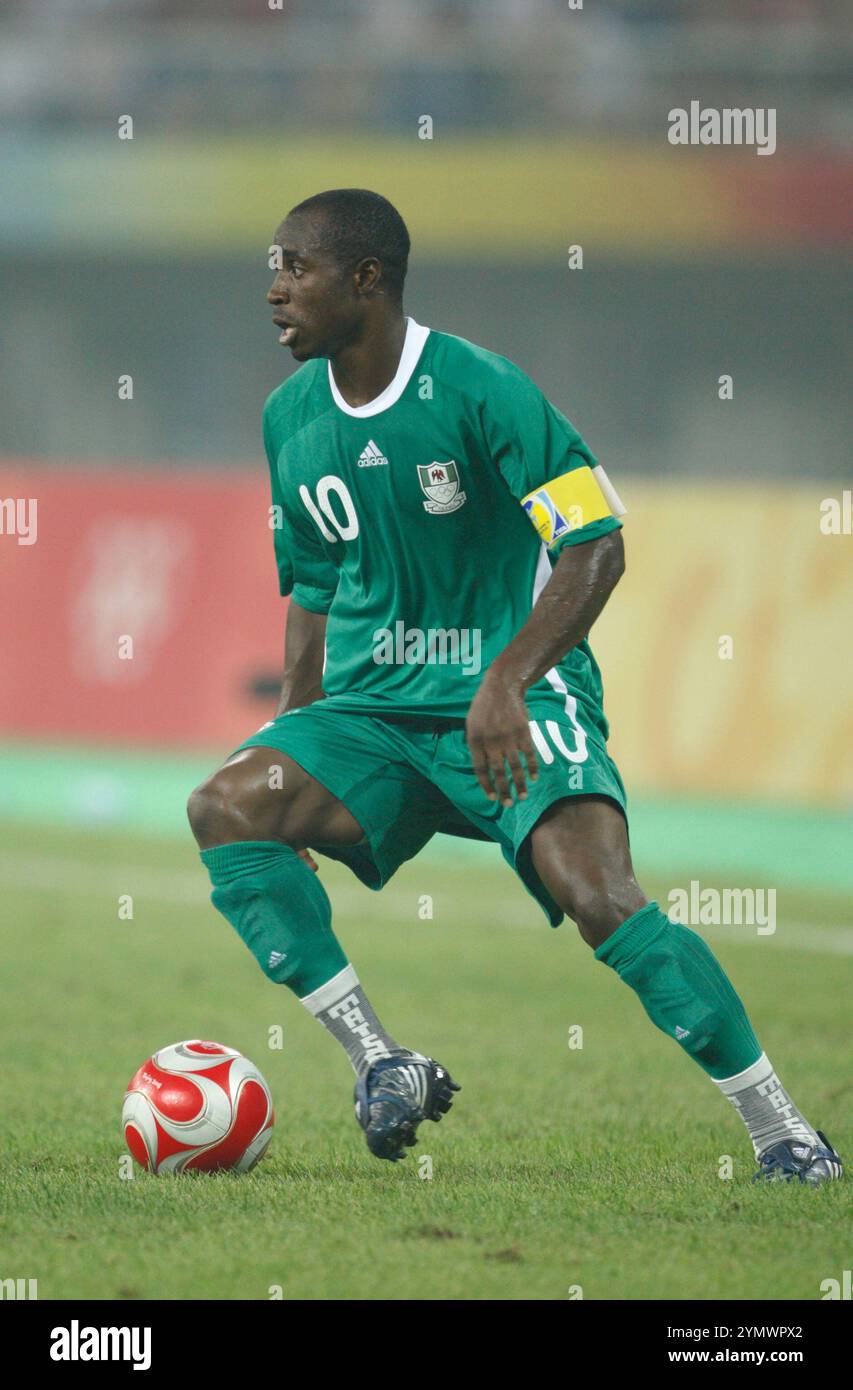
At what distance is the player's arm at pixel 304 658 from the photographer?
5.14 meters

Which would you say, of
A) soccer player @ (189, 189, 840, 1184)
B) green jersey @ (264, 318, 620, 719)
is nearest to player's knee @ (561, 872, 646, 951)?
soccer player @ (189, 189, 840, 1184)

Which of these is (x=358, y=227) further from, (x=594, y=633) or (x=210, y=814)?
(x=594, y=633)

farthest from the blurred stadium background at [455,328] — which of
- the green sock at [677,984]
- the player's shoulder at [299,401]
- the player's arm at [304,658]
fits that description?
the green sock at [677,984]

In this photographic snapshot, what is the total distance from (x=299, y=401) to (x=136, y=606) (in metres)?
10.4

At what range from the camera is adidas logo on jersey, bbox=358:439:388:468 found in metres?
4.66

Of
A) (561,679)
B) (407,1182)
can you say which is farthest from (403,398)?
(407,1182)

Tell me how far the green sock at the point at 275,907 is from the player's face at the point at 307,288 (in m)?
1.19

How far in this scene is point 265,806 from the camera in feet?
15.2

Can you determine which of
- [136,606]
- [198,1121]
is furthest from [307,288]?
[136,606]

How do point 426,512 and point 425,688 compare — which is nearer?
point 426,512

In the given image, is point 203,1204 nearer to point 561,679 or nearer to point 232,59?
point 561,679

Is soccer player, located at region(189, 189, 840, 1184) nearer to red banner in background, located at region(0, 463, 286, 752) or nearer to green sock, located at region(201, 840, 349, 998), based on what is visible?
green sock, located at region(201, 840, 349, 998)

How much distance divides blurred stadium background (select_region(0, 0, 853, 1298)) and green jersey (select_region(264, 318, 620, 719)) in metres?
1.19

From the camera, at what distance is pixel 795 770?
12.6 m
